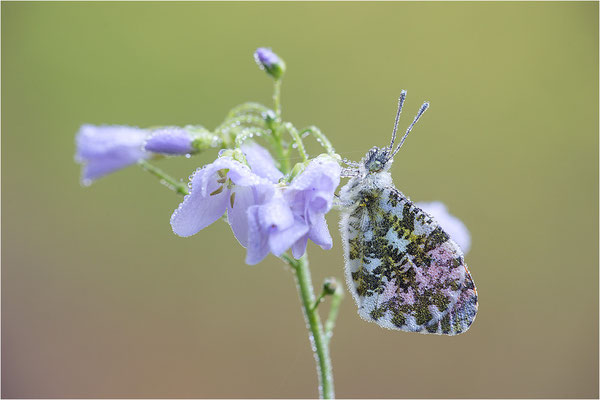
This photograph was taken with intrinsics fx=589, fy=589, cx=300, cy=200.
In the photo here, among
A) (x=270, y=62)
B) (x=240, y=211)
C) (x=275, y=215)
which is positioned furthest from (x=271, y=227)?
(x=270, y=62)

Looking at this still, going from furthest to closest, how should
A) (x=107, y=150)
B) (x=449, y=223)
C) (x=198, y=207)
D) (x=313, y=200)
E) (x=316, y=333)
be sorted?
(x=449, y=223) < (x=107, y=150) < (x=316, y=333) < (x=198, y=207) < (x=313, y=200)

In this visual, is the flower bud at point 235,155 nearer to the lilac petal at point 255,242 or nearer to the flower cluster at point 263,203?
the flower cluster at point 263,203

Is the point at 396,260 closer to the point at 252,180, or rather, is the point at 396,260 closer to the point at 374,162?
the point at 374,162

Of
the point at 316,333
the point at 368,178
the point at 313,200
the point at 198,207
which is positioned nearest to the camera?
the point at 313,200

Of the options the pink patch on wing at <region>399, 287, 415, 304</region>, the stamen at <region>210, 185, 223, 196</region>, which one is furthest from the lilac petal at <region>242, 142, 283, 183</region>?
the pink patch on wing at <region>399, 287, 415, 304</region>

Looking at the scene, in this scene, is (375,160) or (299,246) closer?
(299,246)

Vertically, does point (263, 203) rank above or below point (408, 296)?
above

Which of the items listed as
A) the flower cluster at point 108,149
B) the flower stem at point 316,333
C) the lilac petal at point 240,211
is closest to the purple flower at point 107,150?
the flower cluster at point 108,149

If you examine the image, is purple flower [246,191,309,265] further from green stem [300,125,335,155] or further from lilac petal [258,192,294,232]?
green stem [300,125,335,155]
